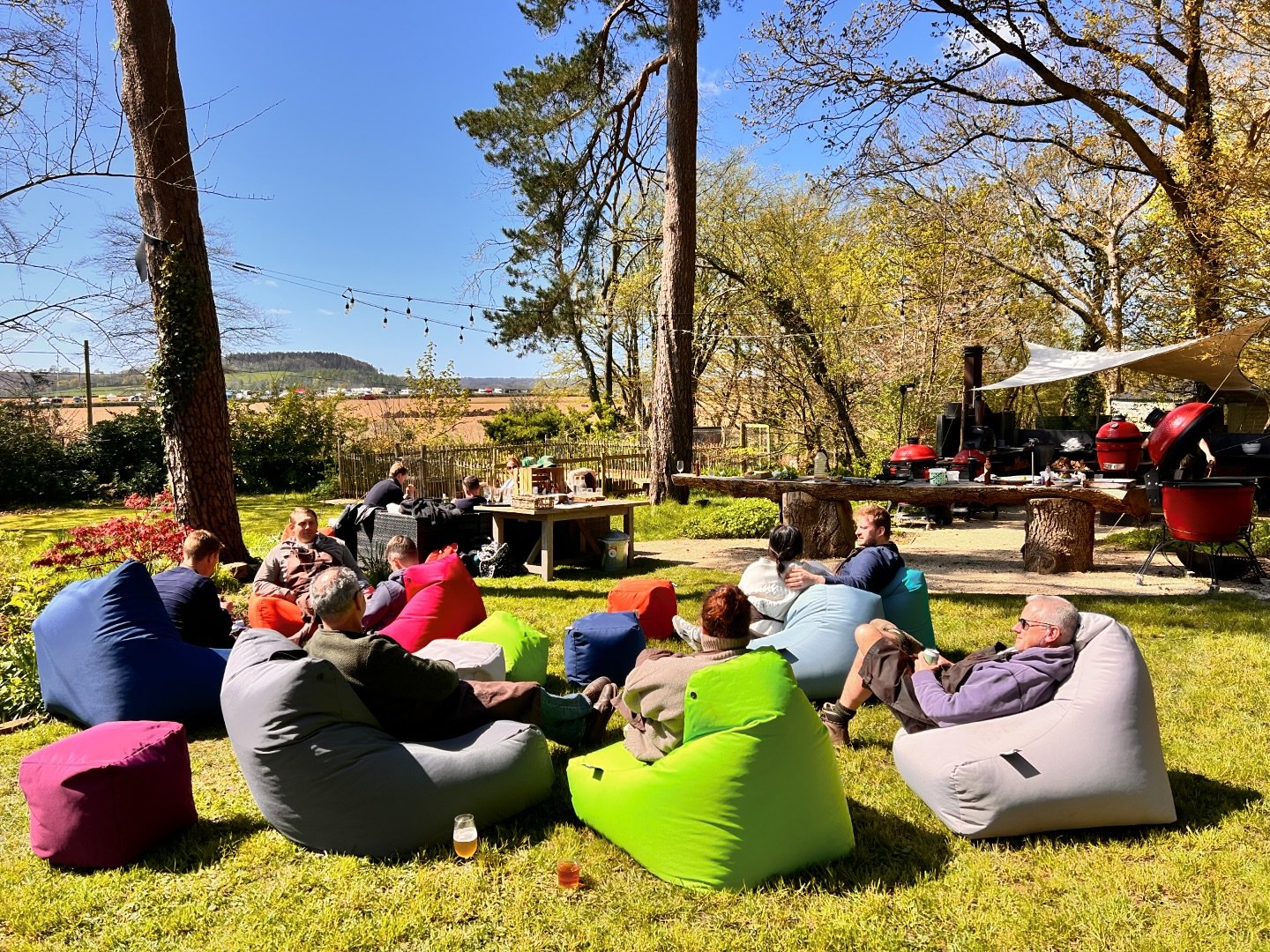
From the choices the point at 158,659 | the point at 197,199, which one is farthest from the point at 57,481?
the point at 158,659

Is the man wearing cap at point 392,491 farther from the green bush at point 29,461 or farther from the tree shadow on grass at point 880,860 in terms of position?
the green bush at point 29,461

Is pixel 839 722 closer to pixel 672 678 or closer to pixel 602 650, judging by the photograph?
pixel 672 678

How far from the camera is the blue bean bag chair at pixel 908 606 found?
5.12m

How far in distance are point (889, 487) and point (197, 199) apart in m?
7.30

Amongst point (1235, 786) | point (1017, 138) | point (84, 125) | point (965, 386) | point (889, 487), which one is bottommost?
point (1235, 786)

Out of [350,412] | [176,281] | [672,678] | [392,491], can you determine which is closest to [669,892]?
[672,678]

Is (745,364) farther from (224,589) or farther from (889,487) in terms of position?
(224,589)

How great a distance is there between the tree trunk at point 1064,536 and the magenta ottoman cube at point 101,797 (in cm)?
797

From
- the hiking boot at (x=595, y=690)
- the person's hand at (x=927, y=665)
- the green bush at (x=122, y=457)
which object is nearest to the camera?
the person's hand at (x=927, y=665)

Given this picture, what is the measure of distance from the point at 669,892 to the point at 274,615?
2.89 metres

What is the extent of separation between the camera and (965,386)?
13.2 m

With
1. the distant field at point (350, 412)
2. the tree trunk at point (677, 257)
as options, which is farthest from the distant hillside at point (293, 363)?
the tree trunk at point (677, 257)

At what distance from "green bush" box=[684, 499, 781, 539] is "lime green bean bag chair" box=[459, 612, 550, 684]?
665 cm

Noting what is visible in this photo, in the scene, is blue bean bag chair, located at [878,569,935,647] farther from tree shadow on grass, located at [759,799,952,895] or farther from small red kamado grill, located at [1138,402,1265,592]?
small red kamado grill, located at [1138,402,1265,592]
